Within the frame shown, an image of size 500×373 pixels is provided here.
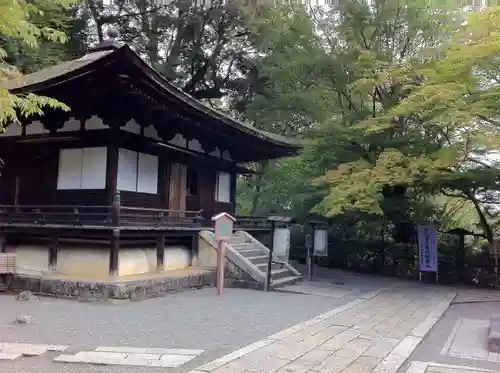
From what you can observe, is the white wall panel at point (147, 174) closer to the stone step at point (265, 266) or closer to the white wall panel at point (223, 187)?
the stone step at point (265, 266)

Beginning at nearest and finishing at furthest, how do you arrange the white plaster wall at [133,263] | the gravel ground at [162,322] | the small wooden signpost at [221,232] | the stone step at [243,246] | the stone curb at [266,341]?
the stone curb at [266,341], the gravel ground at [162,322], the small wooden signpost at [221,232], the white plaster wall at [133,263], the stone step at [243,246]

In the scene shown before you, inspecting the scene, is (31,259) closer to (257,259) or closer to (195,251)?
(195,251)

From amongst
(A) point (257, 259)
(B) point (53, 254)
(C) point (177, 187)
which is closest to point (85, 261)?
(B) point (53, 254)

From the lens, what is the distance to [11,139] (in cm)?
1230

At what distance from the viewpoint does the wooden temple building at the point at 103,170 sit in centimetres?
993

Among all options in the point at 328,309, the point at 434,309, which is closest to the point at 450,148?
the point at 434,309

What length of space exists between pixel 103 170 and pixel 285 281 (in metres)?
5.28

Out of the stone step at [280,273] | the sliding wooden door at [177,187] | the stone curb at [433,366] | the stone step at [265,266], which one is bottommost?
the stone curb at [433,366]

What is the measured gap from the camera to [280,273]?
12711 mm

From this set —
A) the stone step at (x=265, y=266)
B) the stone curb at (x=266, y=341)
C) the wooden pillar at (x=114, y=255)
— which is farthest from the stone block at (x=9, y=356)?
the stone step at (x=265, y=266)

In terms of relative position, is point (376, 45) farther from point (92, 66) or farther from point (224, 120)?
point (92, 66)

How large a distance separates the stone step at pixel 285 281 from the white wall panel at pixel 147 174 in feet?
13.1

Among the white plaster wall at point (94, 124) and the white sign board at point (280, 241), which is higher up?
the white plaster wall at point (94, 124)

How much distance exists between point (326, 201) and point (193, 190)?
4.72 m
